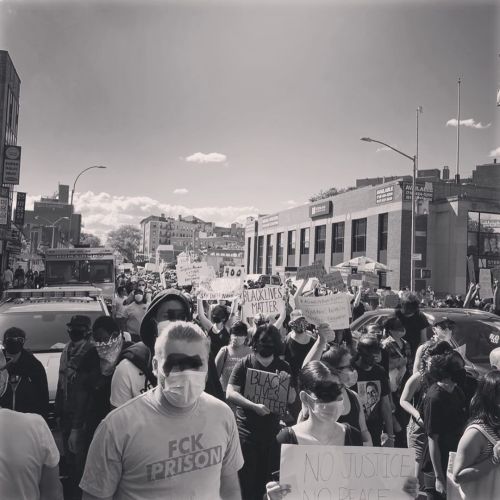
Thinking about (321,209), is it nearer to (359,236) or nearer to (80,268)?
(359,236)

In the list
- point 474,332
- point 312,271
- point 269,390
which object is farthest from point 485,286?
point 269,390

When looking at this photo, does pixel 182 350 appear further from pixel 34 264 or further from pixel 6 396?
pixel 34 264

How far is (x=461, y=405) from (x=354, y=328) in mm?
4569

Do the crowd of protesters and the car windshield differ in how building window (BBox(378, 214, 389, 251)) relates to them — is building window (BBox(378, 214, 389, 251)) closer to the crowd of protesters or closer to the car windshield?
the crowd of protesters

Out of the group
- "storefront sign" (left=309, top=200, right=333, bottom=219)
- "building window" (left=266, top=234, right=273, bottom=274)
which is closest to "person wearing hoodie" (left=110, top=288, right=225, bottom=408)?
"storefront sign" (left=309, top=200, right=333, bottom=219)

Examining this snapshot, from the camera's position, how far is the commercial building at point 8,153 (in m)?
29.6

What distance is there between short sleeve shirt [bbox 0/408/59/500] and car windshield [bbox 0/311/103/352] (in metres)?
4.00

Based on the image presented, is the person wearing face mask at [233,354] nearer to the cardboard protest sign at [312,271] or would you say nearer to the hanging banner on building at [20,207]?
the cardboard protest sign at [312,271]

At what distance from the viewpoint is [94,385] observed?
11.9 feet

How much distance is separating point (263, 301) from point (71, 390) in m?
4.14

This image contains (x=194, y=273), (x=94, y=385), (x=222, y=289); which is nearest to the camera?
(x=94, y=385)

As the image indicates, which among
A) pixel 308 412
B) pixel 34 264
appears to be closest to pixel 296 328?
pixel 308 412

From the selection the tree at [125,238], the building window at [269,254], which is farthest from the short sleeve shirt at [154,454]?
the tree at [125,238]

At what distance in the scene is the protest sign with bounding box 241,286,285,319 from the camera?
760 centimetres
